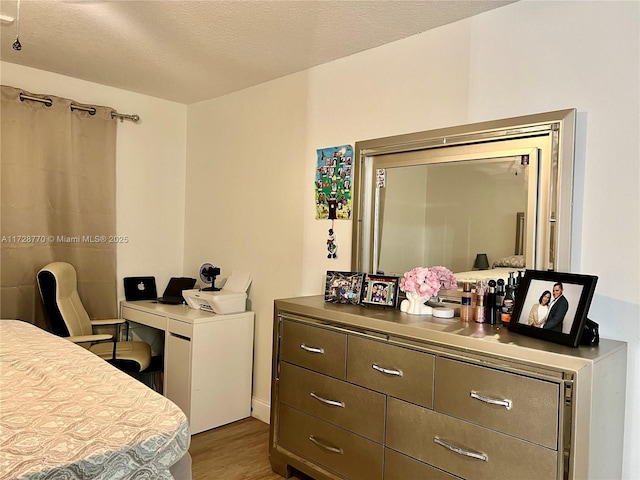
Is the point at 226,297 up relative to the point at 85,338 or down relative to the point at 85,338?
up

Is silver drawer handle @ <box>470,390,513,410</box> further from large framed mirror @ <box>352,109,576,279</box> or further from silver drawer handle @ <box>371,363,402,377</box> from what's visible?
large framed mirror @ <box>352,109,576,279</box>

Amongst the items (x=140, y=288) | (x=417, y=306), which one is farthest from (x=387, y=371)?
(x=140, y=288)

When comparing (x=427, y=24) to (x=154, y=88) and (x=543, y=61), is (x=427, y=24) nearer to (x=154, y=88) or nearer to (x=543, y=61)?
(x=543, y=61)

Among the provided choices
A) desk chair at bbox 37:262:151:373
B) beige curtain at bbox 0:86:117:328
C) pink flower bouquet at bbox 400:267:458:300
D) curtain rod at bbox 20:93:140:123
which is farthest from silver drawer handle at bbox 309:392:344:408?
curtain rod at bbox 20:93:140:123

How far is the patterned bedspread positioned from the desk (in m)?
1.42

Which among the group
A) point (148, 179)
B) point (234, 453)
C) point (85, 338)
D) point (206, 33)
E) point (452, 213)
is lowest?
point (234, 453)

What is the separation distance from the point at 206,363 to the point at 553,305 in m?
2.29

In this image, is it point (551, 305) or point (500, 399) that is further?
point (551, 305)

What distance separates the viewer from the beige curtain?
331cm

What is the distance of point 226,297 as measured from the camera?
3400 millimetres

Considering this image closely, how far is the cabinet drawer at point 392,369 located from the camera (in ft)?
6.56

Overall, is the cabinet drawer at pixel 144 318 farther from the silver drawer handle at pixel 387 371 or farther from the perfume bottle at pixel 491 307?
the perfume bottle at pixel 491 307

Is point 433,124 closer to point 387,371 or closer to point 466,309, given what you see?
point 466,309

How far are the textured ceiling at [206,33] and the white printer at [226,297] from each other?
4.94 ft
